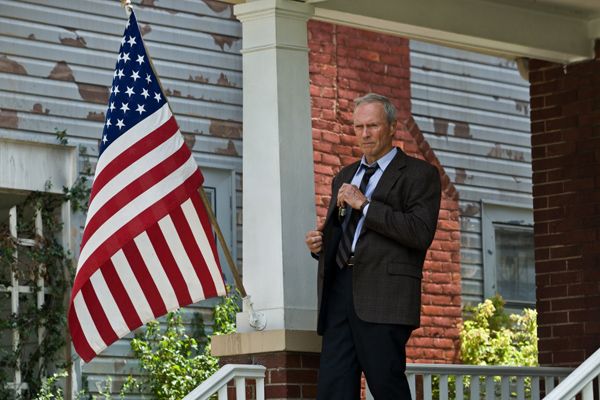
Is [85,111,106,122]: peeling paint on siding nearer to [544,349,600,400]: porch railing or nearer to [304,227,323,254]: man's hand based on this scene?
[304,227,323,254]: man's hand

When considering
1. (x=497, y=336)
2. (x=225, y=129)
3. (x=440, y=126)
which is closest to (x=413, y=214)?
(x=225, y=129)

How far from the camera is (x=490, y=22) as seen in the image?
28.0ft

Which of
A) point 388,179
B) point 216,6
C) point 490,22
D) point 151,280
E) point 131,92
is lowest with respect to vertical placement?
point 151,280

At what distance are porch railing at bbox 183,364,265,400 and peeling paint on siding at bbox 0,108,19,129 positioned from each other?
162 inches

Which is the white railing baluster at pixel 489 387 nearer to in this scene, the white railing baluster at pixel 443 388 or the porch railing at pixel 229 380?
the white railing baluster at pixel 443 388

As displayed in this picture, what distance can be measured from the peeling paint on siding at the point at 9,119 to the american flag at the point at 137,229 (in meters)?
3.41

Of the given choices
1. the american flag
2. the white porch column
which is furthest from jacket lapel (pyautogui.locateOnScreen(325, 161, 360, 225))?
the american flag

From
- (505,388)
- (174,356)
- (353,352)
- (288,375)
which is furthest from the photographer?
(174,356)

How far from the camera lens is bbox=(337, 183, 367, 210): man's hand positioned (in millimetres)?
6434

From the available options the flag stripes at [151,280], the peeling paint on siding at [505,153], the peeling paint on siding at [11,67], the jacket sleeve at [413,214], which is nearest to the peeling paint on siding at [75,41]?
the peeling paint on siding at [11,67]

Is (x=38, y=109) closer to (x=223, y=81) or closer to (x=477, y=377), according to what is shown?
(x=223, y=81)

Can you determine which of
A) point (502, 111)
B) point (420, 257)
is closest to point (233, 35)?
point (502, 111)

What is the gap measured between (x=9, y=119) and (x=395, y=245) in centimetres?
489

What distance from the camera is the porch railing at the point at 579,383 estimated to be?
6012 millimetres
